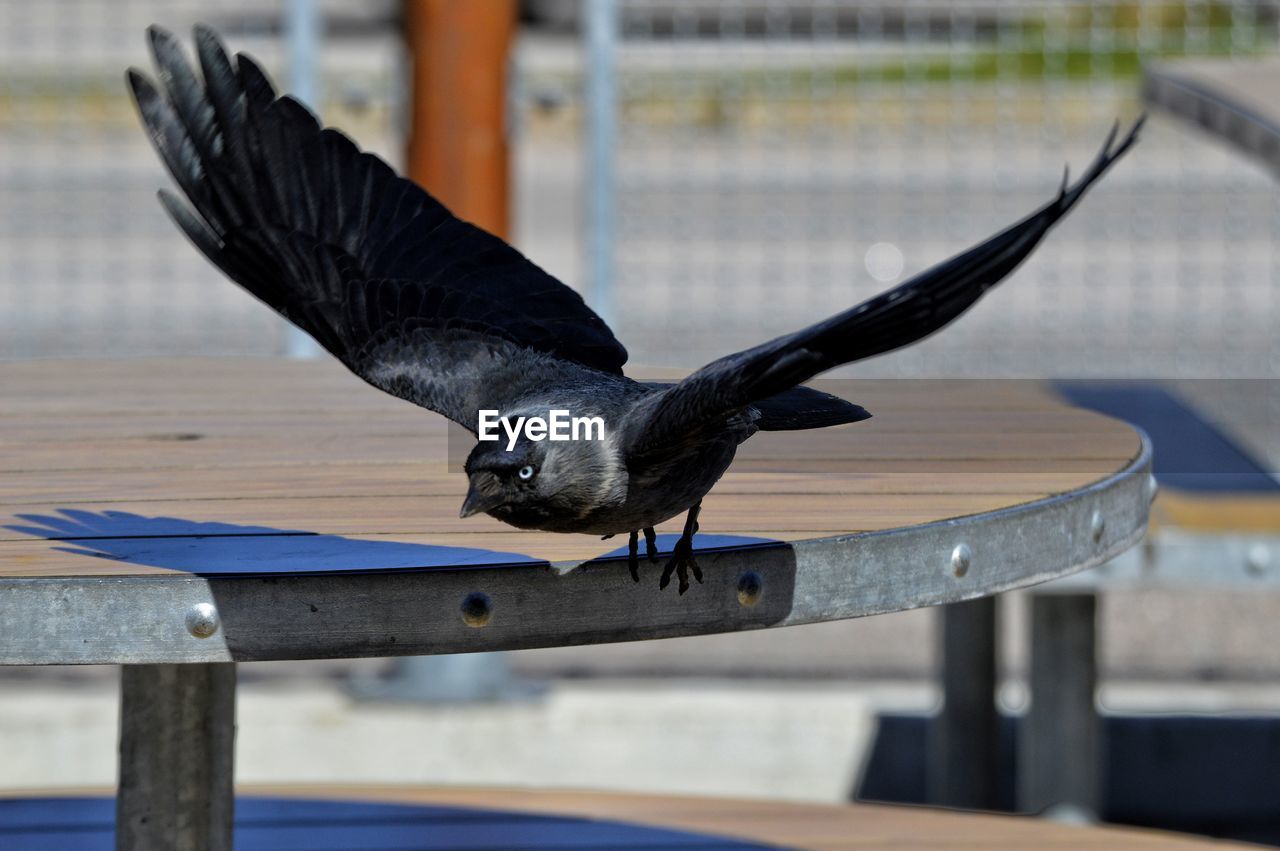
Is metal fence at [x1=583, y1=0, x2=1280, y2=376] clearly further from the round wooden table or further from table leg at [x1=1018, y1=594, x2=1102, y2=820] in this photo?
the round wooden table

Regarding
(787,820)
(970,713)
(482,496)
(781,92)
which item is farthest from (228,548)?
(781,92)

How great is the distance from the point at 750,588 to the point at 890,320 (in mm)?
299

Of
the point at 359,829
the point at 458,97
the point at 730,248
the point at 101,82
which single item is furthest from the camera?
the point at 730,248

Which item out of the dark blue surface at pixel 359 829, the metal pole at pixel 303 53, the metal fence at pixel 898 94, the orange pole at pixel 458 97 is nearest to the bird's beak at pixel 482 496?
the dark blue surface at pixel 359 829

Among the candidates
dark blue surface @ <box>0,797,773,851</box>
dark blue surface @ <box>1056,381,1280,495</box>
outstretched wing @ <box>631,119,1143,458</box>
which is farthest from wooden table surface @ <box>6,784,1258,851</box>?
outstretched wing @ <box>631,119,1143,458</box>

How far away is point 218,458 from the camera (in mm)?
1962

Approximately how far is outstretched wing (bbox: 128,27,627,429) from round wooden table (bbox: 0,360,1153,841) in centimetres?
15

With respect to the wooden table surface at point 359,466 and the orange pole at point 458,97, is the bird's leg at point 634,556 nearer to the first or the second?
the wooden table surface at point 359,466

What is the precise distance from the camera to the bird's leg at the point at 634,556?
1453 mm

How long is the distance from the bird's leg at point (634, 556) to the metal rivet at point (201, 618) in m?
0.31

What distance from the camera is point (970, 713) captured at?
132 inches

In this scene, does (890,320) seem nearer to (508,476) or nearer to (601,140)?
(508,476)

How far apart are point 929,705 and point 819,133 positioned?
183 centimetres

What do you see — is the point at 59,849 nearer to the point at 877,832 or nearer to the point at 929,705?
the point at 877,832
